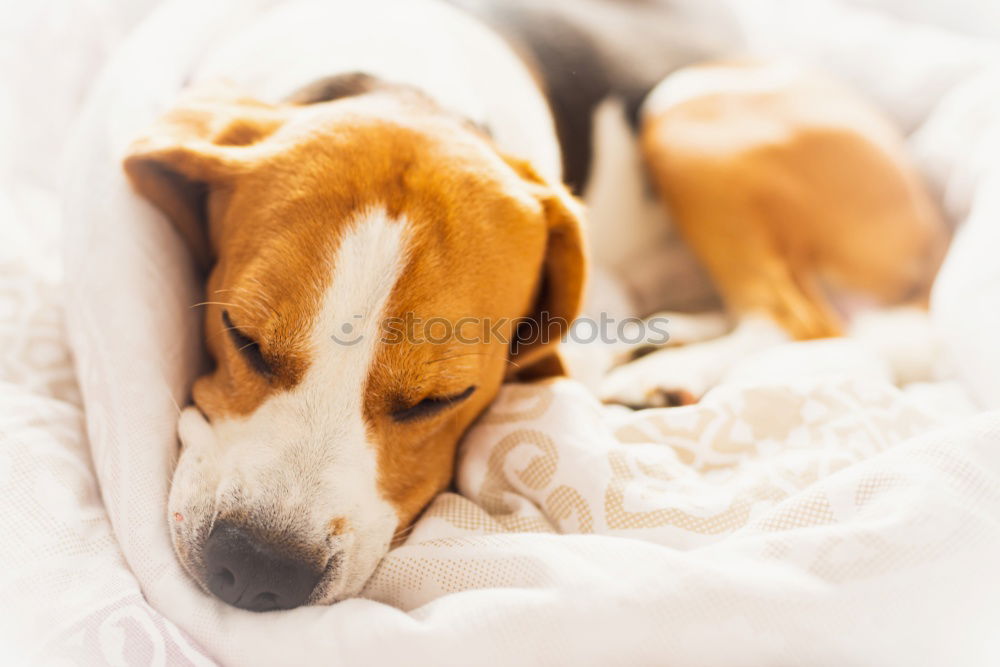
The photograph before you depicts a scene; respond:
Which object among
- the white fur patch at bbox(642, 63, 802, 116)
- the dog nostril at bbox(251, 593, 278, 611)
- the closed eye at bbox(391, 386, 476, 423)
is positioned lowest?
the dog nostril at bbox(251, 593, 278, 611)

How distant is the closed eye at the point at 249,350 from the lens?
1.64m

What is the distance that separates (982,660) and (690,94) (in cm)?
207

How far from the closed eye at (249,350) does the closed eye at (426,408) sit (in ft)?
0.87

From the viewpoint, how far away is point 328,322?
61.7 inches

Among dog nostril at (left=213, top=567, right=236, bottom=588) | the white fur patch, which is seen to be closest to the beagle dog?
dog nostril at (left=213, top=567, right=236, bottom=588)

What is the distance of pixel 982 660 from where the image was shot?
1.40 meters

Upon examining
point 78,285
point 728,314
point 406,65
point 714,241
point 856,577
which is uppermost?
point 406,65

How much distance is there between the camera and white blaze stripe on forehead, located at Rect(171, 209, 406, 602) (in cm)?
153

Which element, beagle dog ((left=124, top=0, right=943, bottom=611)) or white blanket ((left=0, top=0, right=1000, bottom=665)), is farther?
beagle dog ((left=124, top=0, right=943, bottom=611))

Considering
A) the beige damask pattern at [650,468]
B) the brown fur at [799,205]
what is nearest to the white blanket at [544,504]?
the beige damask pattern at [650,468]

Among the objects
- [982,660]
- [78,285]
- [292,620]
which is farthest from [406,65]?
[982,660]

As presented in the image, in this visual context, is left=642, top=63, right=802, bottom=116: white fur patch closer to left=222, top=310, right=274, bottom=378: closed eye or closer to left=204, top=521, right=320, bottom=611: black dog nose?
left=222, top=310, right=274, bottom=378: closed eye

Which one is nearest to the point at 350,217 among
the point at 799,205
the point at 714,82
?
the point at 799,205

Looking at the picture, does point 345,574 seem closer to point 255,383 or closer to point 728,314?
point 255,383
